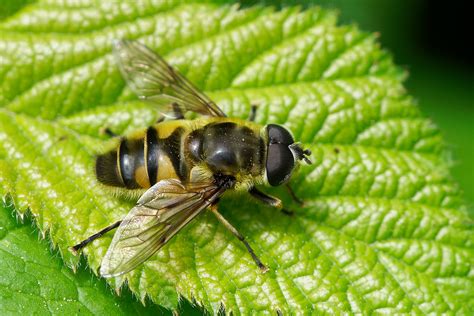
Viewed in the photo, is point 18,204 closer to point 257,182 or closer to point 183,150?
point 183,150

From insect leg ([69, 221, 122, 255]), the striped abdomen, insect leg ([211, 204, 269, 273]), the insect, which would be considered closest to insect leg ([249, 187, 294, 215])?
the insect

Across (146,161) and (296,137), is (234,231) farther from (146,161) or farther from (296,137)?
(296,137)

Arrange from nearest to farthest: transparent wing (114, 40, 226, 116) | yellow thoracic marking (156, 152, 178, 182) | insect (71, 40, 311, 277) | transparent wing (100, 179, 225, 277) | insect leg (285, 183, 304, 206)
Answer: transparent wing (100, 179, 225, 277) → insect (71, 40, 311, 277) → yellow thoracic marking (156, 152, 178, 182) → insect leg (285, 183, 304, 206) → transparent wing (114, 40, 226, 116)

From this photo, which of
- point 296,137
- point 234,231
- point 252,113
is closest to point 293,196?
point 296,137

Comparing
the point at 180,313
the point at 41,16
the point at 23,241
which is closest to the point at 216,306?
the point at 180,313

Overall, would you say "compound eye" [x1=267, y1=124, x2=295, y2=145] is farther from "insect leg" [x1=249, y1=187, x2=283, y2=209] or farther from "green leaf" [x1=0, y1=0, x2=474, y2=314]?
"green leaf" [x1=0, y1=0, x2=474, y2=314]

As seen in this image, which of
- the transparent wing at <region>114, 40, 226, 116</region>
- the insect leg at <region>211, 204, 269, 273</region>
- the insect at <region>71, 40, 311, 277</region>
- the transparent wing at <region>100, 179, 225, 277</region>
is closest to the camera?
the transparent wing at <region>100, 179, 225, 277</region>

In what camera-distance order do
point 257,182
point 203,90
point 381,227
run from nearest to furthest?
point 257,182 → point 381,227 → point 203,90
